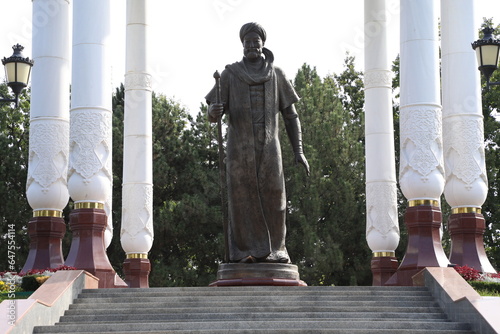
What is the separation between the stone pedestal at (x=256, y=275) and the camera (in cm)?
1945

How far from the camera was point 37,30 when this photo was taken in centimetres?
2656

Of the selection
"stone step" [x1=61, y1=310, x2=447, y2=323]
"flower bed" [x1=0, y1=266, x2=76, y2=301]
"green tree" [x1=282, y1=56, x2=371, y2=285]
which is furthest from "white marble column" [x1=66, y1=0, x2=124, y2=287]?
"green tree" [x1=282, y1=56, x2=371, y2=285]

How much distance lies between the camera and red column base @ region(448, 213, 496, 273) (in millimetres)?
24734

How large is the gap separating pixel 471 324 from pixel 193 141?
38.0 meters

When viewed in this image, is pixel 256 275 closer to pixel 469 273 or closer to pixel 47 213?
pixel 469 273

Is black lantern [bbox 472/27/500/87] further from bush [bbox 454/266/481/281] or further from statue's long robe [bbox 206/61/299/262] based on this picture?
statue's long robe [bbox 206/61/299/262]

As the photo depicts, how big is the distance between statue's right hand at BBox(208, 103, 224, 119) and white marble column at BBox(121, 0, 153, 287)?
11.4 meters

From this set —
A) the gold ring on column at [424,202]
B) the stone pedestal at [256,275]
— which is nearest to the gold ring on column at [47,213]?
the stone pedestal at [256,275]

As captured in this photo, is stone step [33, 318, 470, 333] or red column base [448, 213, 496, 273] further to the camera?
red column base [448, 213, 496, 273]

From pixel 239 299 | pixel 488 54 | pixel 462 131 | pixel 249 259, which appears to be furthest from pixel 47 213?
pixel 488 54

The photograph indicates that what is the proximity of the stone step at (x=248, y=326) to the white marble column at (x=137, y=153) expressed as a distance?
14.7 meters

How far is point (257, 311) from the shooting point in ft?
55.7

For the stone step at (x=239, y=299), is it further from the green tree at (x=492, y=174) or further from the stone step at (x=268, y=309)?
the green tree at (x=492, y=174)

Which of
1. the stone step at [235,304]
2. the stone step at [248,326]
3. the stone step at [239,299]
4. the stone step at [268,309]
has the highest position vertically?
the stone step at [239,299]
